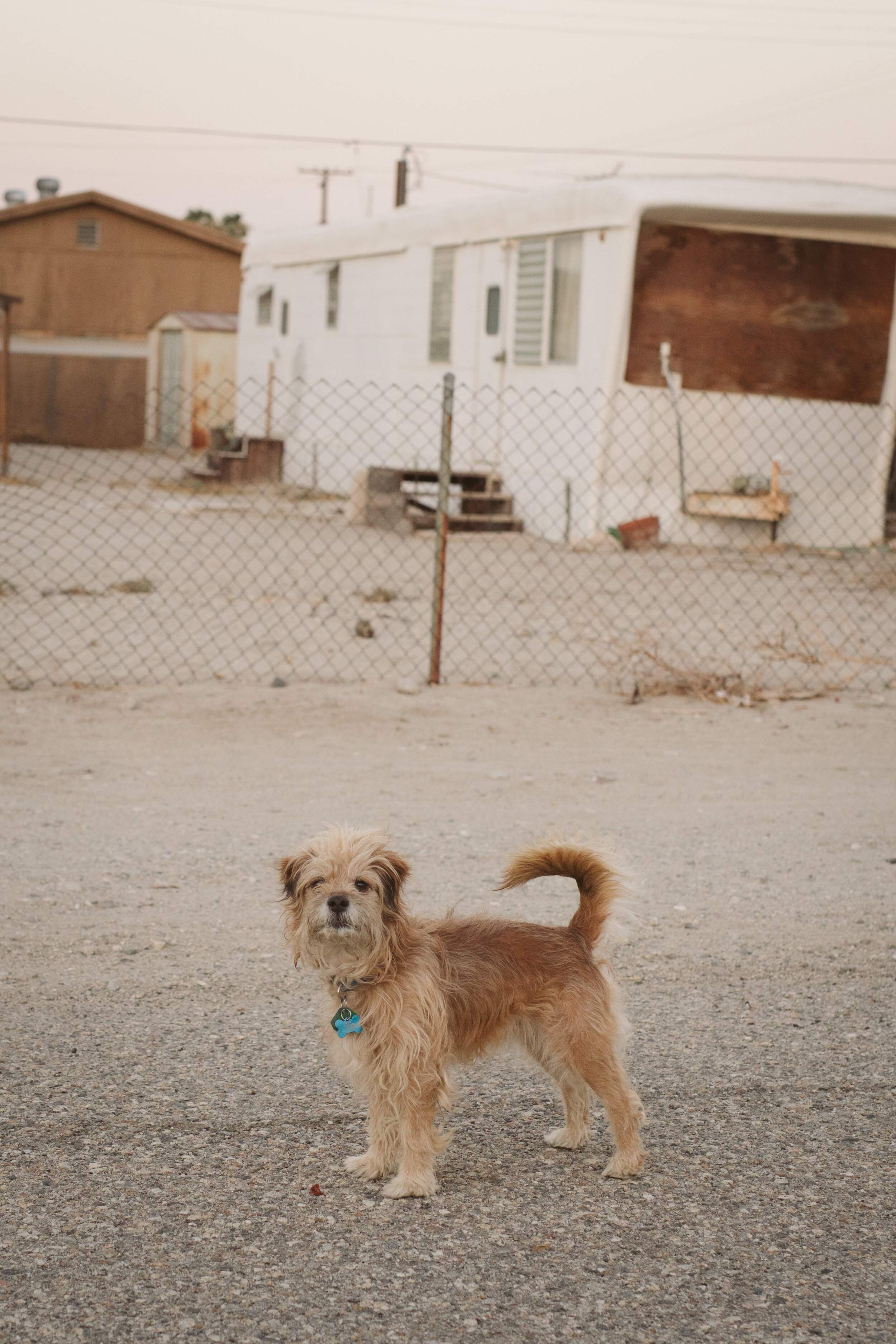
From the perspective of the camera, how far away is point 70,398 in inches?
1150

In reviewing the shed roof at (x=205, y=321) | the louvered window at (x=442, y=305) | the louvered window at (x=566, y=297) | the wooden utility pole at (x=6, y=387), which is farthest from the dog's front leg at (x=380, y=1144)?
the shed roof at (x=205, y=321)

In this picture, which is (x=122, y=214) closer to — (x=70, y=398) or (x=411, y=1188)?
(x=70, y=398)

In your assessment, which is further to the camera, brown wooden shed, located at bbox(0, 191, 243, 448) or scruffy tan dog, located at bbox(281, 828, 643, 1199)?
brown wooden shed, located at bbox(0, 191, 243, 448)

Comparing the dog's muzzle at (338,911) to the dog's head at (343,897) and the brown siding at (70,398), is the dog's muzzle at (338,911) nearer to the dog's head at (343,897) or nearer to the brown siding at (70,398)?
the dog's head at (343,897)

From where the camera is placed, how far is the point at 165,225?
3512 cm

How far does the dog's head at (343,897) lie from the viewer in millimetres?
2814

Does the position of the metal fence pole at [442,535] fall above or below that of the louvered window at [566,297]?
below

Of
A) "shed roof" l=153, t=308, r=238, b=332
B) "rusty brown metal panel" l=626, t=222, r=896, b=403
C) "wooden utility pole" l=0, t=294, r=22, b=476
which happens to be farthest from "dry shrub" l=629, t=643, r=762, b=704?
"shed roof" l=153, t=308, r=238, b=332

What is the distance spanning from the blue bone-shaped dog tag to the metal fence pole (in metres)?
5.12

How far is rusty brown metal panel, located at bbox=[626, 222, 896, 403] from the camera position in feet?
51.1

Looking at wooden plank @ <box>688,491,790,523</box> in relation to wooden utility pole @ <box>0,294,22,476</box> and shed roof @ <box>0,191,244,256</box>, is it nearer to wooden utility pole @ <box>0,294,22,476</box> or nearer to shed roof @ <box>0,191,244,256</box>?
wooden utility pole @ <box>0,294,22,476</box>

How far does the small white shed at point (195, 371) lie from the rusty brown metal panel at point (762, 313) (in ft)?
49.1

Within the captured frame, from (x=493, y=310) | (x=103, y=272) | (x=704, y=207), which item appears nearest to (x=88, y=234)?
(x=103, y=272)

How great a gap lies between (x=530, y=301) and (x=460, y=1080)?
14637mm
